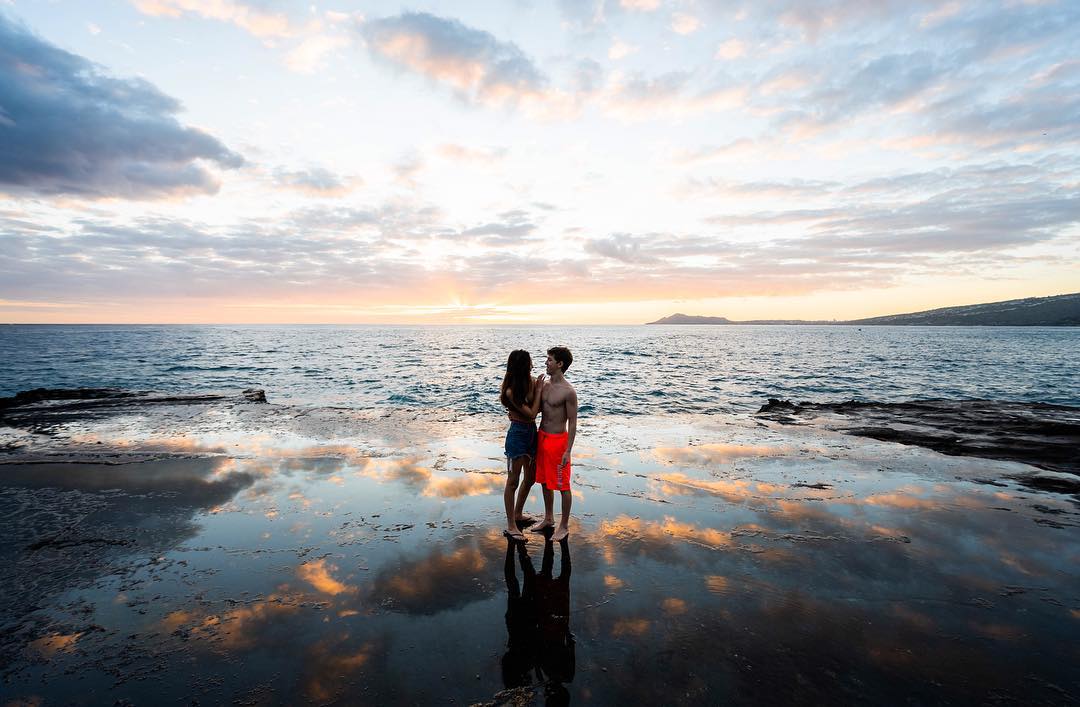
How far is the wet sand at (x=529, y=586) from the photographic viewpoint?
140 inches

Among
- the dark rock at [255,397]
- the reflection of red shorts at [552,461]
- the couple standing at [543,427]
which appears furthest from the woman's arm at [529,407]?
the dark rock at [255,397]

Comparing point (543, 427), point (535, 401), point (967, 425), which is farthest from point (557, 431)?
point (967, 425)

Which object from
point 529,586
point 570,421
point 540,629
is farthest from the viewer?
point 570,421

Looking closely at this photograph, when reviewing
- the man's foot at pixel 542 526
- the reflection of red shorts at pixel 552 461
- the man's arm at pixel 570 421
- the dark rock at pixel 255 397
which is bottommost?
the dark rock at pixel 255 397

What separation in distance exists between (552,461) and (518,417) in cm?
75

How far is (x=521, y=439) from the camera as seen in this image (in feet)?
20.9

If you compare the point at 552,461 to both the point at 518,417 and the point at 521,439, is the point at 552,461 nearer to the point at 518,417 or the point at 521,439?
the point at 521,439

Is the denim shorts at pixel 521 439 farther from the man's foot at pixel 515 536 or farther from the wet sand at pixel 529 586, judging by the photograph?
the wet sand at pixel 529 586

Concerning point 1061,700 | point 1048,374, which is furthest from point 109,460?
point 1048,374

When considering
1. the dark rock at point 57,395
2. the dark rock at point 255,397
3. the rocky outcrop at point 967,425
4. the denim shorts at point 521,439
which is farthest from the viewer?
the dark rock at point 255,397

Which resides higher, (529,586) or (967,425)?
(529,586)

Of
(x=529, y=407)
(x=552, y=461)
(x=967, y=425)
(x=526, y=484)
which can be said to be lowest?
(x=967, y=425)

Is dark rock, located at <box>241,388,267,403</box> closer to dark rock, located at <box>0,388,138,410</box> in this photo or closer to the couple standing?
dark rock, located at <box>0,388,138,410</box>

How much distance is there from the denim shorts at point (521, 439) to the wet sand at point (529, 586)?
113 cm
